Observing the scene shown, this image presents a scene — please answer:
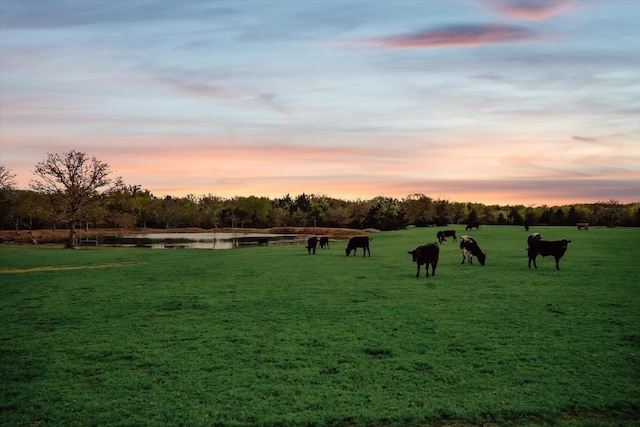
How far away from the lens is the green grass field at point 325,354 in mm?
7359

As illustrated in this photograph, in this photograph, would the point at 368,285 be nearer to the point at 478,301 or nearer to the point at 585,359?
the point at 478,301

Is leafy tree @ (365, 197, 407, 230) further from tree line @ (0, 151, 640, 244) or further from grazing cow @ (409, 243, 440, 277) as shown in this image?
grazing cow @ (409, 243, 440, 277)

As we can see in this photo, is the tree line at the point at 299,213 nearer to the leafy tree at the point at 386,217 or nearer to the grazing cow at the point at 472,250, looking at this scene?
the leafy tree at the point at 386,217

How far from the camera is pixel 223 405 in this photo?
24.7 feet

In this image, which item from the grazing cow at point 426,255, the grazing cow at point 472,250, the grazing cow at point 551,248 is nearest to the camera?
the grazing cow at point 426,255

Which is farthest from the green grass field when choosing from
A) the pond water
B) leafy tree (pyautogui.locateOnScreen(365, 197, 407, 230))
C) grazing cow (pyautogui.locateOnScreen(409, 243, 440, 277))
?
leafy tree (pyautogui.locateOnScreen(365, 197, 407, 230))

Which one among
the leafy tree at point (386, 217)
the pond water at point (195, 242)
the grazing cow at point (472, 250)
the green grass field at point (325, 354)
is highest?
the leafy tree at point (386, 217)

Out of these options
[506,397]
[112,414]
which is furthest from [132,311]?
[506,397]

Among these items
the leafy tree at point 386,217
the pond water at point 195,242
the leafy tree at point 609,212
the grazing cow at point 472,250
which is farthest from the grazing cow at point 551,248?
the leafy tree at point 609,212

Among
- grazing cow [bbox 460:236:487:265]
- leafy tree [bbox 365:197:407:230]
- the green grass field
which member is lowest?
the green grass field

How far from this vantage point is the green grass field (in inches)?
290

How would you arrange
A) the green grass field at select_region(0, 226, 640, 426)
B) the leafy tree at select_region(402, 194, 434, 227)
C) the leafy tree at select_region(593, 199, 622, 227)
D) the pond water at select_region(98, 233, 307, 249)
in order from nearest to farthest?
the green grass field at select_region(0, 226, 640, 426), the pond water at select_region(98, 233, 307, 249), the leafy tree at select_region(593, 199, 622, 227), the leafy tree at select_region(402, 194, 434, 227)

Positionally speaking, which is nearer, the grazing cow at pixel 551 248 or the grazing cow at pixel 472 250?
Answer: the grazing cow at pixel 551 248

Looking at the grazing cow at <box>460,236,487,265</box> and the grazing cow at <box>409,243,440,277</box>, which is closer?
the grazing cow at <box>409,243,440,277</box>
